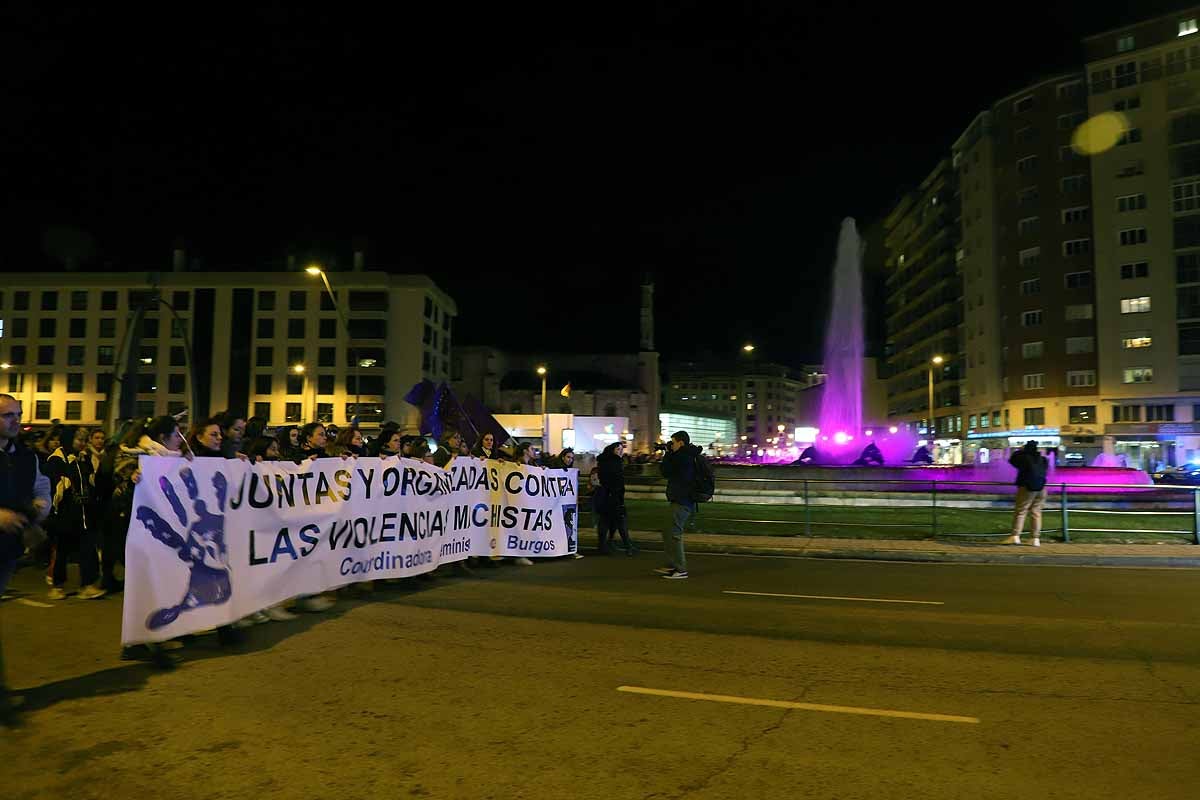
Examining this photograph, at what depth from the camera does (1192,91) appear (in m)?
62.0

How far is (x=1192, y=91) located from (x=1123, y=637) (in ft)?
234

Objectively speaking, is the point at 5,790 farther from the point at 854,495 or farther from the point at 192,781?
the point at 854,495

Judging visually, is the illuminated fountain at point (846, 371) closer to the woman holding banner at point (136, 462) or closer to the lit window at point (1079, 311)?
the lit window at point (1079, 311)

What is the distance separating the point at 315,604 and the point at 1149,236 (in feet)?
237

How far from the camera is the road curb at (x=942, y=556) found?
13.9 m

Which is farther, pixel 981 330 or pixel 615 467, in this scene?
pixel 981 330

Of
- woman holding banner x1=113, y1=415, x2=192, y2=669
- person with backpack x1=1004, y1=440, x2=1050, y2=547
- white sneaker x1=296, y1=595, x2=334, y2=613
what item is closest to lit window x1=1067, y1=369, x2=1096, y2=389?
person with backpack x1=1004, y1=440, x2=1050, y2=547

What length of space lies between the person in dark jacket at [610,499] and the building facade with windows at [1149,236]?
60.2 m

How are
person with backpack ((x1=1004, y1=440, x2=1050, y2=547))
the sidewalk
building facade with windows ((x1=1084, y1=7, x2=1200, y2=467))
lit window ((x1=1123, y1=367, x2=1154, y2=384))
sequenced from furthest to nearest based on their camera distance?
lit window ((x1=1123, y1=367, x2=1154, y2=384)), building facade with windows ((x1=1084, y1=7, x2=1200, y2=467)), person with backpack ((x1=1004, y1=440, x2=1050, y2=547)), the sidewalk

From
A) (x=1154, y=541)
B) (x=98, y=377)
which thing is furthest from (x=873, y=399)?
(x=1154, y=541)

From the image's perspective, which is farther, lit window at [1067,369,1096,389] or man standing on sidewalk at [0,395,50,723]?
lit window at [1067,369,1096,389]

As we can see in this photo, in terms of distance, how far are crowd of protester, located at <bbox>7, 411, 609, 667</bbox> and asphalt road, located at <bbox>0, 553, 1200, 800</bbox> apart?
0.48 m

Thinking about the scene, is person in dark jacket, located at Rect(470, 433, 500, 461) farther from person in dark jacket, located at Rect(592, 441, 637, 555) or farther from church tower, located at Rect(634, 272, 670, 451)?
church tower, located at Rect(634, 272, 670, 451)

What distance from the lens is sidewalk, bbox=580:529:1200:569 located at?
14016 mm
